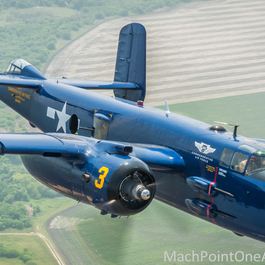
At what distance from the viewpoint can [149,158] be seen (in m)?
18.9

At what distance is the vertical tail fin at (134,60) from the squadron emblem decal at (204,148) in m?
10.8

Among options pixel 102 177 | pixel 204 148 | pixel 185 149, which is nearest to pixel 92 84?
pixel 185 149

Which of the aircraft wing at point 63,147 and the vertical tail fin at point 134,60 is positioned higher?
the vertical tail fin at point 134,60

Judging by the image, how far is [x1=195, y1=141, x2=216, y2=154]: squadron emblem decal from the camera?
1886 cm

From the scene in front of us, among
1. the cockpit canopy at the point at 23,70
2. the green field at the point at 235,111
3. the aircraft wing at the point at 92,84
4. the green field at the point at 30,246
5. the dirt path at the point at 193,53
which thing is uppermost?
the dirt path at the point at 193,53

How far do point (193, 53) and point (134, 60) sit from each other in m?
92.0

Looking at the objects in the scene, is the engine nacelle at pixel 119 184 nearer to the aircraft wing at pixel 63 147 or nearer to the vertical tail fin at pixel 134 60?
the aircraft wing at pixel 63 147

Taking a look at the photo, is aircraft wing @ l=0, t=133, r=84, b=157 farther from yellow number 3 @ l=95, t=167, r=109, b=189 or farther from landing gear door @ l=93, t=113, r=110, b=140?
landing gear door @ l=93, t=113, r=110, b=140

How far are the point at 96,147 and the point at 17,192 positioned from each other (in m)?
91.4

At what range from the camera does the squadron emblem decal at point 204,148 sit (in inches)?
743

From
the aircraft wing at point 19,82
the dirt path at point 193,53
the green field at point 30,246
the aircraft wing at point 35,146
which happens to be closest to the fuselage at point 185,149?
the aircraft wing at point 35,146

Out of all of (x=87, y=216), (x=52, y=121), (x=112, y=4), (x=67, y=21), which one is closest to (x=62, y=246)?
(x=87, y=216)

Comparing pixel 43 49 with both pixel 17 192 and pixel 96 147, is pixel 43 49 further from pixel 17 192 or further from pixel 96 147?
pixel 96 147

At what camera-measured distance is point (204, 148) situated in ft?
62.5
